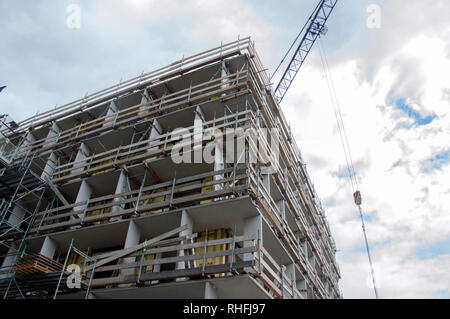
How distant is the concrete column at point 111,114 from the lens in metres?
22.2

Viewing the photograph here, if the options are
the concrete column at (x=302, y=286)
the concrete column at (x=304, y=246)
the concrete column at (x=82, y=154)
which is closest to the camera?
the concrete column at (x=302, y=286)

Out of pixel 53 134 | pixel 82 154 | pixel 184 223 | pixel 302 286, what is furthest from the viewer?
pixel 53 134

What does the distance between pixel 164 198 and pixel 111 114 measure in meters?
7.86

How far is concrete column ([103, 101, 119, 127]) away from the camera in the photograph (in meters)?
22.2

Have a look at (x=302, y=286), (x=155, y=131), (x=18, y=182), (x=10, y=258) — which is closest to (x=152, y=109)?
(x=155, y=131)

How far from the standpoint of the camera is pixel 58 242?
1752 centimetres

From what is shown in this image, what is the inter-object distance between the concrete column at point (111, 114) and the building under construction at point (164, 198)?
13cm

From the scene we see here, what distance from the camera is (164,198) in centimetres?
1784

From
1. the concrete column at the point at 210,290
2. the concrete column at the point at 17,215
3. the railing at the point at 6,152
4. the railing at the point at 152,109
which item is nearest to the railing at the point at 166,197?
the concrete column at the point at 17,215

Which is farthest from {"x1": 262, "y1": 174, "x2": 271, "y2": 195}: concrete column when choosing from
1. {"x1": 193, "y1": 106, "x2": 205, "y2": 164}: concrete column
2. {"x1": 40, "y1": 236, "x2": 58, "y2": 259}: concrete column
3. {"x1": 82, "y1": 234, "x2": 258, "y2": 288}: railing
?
{"x1": 40, "y1": 236, "x2": 58, "y2": 259}: concrete column

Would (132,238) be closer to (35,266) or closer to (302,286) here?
(35,266)

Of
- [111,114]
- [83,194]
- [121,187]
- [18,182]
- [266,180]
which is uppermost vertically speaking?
[111,114]

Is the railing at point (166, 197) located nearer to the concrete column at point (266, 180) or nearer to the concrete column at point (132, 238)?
the concrete column at point (132, 238)

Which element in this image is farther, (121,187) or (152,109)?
(152,109)
